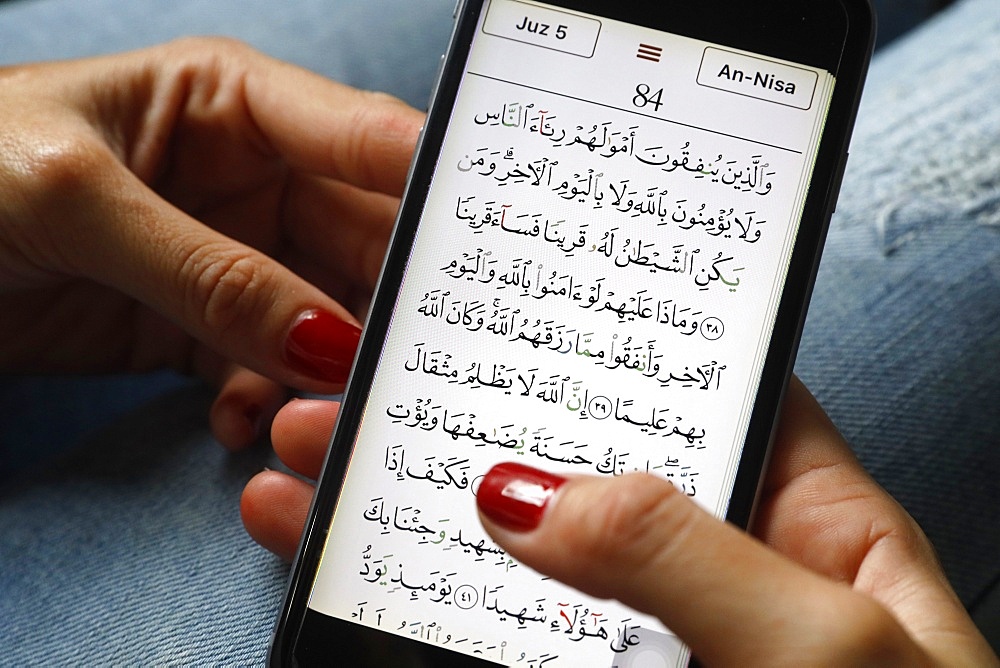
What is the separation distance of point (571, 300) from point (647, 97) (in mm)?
120

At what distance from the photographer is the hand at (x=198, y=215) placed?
47 centimetres

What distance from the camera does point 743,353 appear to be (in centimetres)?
43

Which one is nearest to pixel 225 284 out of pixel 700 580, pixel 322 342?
pixel 322 342

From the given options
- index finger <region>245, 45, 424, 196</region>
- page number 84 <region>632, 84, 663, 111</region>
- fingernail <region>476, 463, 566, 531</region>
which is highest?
page number 84 <region>632, 84, 663, 111</region>

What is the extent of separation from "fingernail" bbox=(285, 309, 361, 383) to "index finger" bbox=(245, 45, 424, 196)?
133 millimetres

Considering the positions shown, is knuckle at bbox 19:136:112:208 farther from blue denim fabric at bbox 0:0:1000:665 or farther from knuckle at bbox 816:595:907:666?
knuckle at bbox 816:595:907:666

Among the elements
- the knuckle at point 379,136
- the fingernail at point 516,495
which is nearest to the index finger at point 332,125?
the knuckle at point 379,136

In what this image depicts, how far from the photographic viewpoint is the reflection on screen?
16.6 inches

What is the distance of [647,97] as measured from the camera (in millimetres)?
455

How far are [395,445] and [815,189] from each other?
0.26 m

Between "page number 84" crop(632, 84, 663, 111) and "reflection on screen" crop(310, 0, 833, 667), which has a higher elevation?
"page number 84" crop(632, 84, 663, 111)

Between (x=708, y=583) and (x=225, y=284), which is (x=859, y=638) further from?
(x=225, y=284)

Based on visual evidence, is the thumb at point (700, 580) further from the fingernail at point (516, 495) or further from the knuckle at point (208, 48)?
the knuckle at point (208, 48)

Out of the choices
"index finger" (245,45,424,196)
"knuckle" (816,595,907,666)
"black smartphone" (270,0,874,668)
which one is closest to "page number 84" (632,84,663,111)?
"black smartphone" (270,0,874,668)
